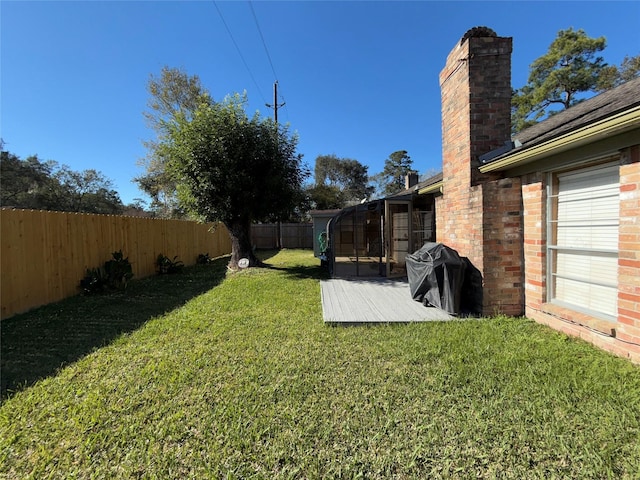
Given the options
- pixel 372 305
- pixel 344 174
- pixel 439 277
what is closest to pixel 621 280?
pixel 439 277

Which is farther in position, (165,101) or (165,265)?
(165,101)

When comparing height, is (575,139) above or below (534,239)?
above

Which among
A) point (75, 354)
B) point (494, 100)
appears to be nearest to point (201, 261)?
point (75, 354)

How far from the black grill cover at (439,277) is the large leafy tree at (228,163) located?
5.48 meters

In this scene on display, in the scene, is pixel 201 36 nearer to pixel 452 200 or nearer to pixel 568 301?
pixel 452 200

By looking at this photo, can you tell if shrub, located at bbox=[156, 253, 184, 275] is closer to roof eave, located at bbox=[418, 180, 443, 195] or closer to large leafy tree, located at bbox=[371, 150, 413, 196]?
roof eave, located at bbox=[418, 180, 443, 195]

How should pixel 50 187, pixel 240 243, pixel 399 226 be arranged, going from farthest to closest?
1. pixel 50 187
2. pixel 240 243
3. pixel 399 226

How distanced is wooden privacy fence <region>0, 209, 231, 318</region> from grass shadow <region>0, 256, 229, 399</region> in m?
0.35

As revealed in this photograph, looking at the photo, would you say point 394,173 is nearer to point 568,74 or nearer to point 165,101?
point 568,74

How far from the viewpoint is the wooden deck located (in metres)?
4.29

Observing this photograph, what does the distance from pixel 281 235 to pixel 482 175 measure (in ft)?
52.8

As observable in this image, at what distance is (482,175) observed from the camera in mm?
4559

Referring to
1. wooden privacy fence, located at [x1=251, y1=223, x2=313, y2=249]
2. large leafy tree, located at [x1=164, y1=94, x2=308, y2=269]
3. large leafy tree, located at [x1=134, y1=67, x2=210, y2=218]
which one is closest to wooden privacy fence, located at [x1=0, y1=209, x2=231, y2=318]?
large leafy tree, located at [x1=164, y1=94, x2=308, y2=269]

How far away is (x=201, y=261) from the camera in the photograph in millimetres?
12242
